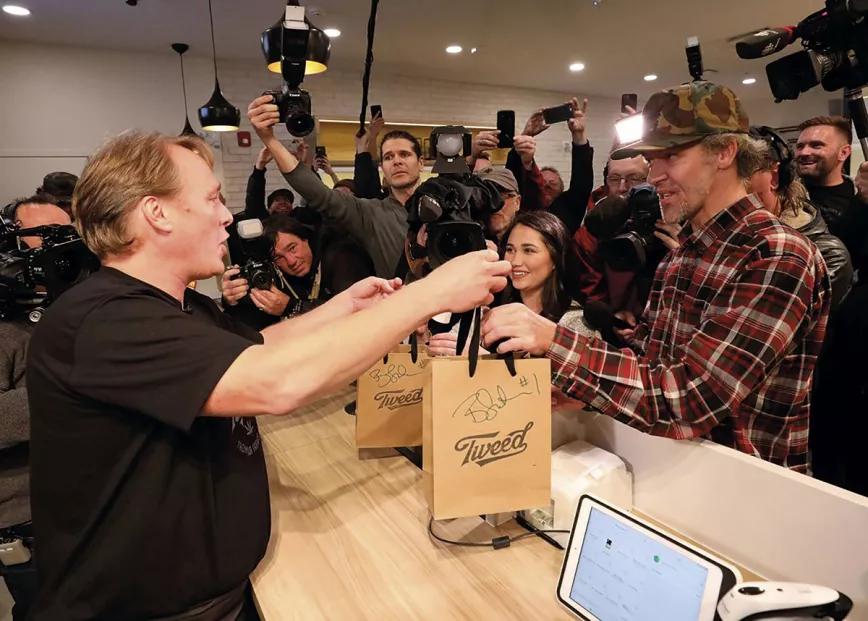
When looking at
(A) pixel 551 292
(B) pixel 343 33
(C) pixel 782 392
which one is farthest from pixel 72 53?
(C) pixel 782 392

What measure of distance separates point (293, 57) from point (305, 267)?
78cm

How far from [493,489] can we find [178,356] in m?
0.52

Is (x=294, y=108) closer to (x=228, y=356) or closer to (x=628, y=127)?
(x=628, y=127)

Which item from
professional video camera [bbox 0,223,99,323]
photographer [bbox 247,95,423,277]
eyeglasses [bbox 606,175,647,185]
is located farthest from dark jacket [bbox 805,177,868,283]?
professional video camera [bbox 0,223,99,323]

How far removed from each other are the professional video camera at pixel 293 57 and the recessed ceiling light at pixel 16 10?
282cm

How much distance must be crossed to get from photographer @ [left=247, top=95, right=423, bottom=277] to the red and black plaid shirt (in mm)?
1326

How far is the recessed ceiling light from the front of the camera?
3535 mm

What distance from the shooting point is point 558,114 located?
220 cm

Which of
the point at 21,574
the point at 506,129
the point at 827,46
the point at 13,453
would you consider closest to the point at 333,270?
the point at 506,129

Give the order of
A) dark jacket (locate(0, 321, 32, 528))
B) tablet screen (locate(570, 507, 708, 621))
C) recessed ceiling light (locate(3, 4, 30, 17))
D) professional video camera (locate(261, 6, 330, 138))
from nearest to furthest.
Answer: tablet screen (locate(570, 507, 708, 621)) → dark jacket (locate(0, 321, 32, 528)) → professional video camera (locate(261, 6, 330, 138)) → recessed ceiling light (locate(3, 4, 30, 17))

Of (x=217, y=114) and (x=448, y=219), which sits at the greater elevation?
(x=217, y=114)

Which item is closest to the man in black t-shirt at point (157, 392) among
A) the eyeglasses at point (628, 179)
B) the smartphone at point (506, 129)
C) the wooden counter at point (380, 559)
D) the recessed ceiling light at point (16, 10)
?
the wooden counter at point (380, 559)

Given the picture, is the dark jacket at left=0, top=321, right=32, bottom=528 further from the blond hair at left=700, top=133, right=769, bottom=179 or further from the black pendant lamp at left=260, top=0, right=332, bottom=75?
the blond hair at left=700, top=133, right=769, bottom=179

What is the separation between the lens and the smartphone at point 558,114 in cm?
219
